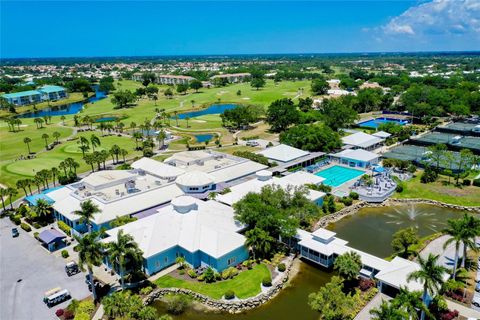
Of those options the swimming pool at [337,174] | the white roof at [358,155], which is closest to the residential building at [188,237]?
the swimming pool at [337,174]

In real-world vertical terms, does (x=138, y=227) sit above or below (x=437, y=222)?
above

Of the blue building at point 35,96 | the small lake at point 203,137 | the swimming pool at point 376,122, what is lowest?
the swimming pool at point 376,122

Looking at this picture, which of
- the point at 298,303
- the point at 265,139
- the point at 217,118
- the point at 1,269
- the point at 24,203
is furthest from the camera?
the point at 217,118

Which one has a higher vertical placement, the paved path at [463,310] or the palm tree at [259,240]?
the palm tree at [259,240]

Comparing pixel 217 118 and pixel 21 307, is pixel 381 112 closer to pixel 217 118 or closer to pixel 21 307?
pixel 217 118

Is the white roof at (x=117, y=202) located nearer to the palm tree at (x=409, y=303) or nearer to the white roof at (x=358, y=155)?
the palm tree at (x=409, y=303)

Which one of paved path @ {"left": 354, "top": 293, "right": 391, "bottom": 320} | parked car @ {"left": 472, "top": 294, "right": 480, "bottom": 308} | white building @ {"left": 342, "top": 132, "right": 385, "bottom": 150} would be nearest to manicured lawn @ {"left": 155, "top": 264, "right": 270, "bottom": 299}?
paved path @ {"left": 354, "top": 293, "right": 391, "bottom": 320}

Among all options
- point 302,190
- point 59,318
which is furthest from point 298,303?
point 59,318
